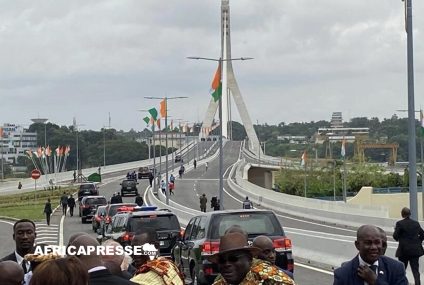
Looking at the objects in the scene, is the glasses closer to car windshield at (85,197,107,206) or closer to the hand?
the hand

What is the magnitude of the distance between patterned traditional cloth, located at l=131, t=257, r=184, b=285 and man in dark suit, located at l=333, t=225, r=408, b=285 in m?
1.39

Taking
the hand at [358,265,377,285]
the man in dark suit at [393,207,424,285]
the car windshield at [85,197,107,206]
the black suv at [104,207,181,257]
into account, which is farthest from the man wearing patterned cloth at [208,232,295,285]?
the car windshield at [85,197,107,206]

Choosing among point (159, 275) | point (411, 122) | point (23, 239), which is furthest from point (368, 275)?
A: point (411, 122)

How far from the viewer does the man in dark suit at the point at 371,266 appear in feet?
22.7

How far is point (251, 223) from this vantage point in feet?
52.5

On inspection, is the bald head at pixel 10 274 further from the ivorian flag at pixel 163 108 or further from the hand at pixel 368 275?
the ivorian flag at pixel 163 108

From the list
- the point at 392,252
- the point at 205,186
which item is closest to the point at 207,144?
the point at 205,186

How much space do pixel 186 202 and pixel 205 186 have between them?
2023 centimetres

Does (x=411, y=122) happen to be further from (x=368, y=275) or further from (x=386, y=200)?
(x=386, y=200)

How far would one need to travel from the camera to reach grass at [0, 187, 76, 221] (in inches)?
2274

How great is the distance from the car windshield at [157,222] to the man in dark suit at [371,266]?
13.7 meters

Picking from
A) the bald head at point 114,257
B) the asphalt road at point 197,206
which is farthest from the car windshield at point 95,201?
the bald head at point 114,257

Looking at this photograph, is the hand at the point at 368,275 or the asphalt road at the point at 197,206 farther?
the asphalt road at the point at 197,206

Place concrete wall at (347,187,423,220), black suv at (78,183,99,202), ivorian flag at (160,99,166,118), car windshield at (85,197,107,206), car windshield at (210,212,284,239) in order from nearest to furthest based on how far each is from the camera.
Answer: car windshield at (210,212,284,239), car windshield at (85,197,107,206), ivorian flag at (160,99,166,118), black suv at (78,183,99,202), concrete wall at (347,187,423,220)
